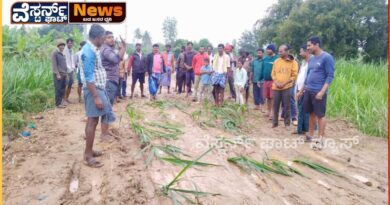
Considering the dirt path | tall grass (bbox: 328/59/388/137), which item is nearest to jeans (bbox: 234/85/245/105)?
tall grass (bbox: 328/59/388/137)

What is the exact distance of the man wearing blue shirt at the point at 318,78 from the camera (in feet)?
17.7

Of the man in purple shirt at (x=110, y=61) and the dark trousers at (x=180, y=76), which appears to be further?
the dark trousers at (x=180, y=76)

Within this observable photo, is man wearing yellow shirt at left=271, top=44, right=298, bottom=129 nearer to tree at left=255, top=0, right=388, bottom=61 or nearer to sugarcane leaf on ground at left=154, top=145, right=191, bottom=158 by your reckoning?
sugarcane leaf on ground at left=154, top=145, right=191, bottom=158

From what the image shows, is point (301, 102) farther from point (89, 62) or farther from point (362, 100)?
point (89, 62)

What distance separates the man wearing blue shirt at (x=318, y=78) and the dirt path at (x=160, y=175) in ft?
2.11

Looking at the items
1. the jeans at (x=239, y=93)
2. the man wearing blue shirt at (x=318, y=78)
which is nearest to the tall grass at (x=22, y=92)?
the jeans at (x=239, y=93)

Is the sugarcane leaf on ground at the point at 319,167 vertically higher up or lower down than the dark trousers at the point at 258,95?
lower down

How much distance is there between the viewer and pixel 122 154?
4.62 m

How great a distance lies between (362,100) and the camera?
7.98m

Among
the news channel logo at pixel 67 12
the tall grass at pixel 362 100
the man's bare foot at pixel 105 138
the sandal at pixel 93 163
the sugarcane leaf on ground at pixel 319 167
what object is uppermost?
the news channel logo at pixel 67 12

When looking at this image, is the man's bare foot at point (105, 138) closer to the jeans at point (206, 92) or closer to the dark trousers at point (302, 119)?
the dark trousers at point (302, 119)

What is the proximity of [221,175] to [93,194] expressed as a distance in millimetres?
1346

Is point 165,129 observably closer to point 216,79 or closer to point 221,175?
point 221,175

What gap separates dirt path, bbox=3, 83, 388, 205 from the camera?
11.7 feet
